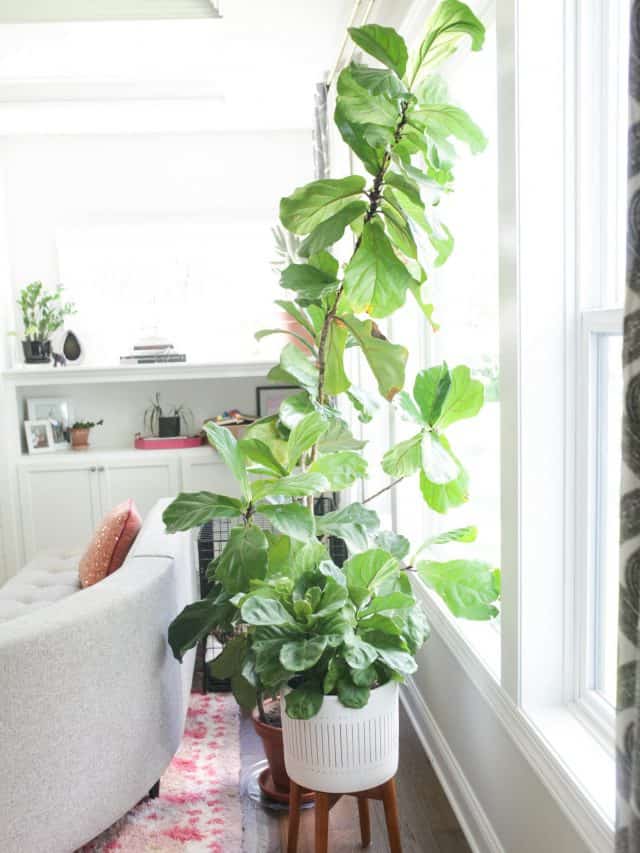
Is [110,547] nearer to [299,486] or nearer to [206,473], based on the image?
[299,486]

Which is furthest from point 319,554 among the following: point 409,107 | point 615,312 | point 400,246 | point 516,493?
point 409,107

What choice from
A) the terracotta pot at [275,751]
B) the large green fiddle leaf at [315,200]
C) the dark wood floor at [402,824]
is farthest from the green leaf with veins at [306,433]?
the dark wood floor at [402,824]

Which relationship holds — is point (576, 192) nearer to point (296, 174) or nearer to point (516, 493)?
point (516, 493)

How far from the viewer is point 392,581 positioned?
201cm

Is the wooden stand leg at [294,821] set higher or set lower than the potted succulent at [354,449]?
lower

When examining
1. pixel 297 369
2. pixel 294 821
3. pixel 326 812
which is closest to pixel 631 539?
pixel 297 369

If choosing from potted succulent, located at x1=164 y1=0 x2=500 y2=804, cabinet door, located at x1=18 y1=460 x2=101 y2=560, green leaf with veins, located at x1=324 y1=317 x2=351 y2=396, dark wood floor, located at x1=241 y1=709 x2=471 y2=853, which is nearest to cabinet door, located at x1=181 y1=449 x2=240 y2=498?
cabinet door, located at x1=18 y1=460 x2=101 y2=560

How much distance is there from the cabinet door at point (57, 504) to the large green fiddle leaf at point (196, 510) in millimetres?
2692

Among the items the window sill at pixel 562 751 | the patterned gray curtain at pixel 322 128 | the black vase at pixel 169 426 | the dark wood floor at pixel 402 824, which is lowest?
the dark wood floor at pixel 402 824

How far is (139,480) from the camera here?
4.51 m

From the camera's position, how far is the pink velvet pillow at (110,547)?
9.09 ft

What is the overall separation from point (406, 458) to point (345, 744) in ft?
2.13

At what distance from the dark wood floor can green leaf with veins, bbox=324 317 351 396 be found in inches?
46.2

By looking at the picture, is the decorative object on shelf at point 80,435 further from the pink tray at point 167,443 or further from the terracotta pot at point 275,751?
the terracotta pot at point 275,751
